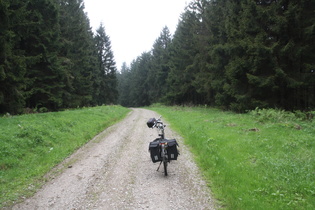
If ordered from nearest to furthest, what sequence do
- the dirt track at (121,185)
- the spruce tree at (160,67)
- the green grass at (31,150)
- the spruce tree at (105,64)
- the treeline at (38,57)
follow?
the dirt track at (121,185) < the green grass at (31,150) < the treeline at (38,57) < the spruce tree at (105,64) < the spruce tree at (160,67)

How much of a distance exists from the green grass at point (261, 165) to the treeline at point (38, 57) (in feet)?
38.7

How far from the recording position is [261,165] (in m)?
6.05

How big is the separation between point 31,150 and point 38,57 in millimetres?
10474

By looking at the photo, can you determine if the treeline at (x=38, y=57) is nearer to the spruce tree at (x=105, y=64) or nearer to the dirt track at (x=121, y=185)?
the spruce tree at (x=105, y=64)

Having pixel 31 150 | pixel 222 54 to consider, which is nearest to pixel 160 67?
pixel 222 54

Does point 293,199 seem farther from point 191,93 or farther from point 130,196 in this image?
point 191,93

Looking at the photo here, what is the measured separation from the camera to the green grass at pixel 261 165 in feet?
14.5

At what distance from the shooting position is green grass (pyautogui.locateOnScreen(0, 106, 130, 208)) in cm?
564

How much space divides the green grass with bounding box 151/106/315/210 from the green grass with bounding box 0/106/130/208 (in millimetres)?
4876

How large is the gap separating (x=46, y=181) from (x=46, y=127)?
5.70 meters

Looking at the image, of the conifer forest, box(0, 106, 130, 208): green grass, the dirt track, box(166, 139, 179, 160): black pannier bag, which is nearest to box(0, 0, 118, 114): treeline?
the conifer forest

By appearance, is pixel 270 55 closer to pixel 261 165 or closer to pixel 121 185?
pixel 261 165

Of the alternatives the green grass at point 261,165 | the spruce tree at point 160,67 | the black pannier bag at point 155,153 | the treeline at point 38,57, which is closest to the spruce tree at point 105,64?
the treeline at point 38,57

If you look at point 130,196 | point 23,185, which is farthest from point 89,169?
point 130,196
